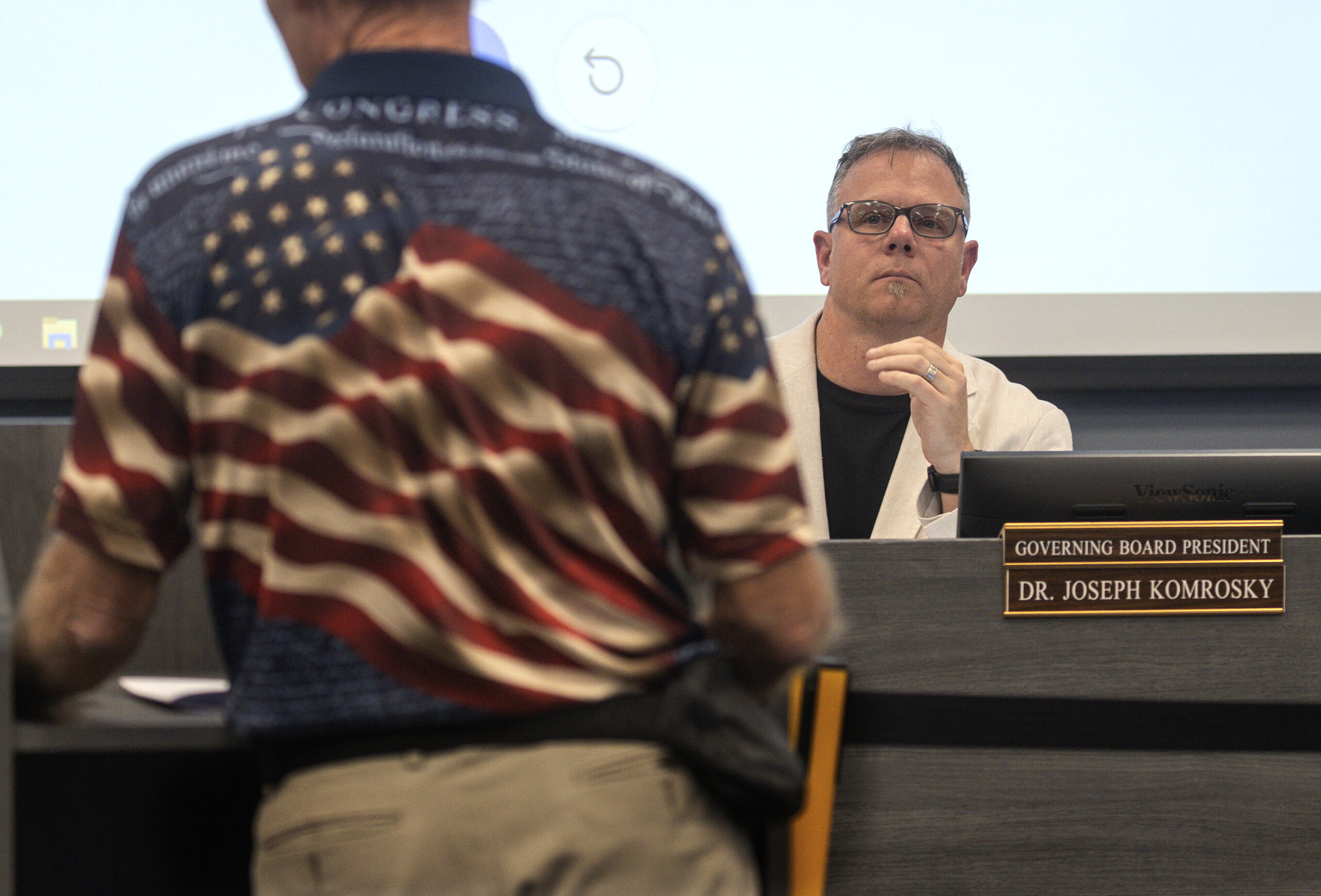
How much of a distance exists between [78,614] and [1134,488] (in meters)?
1.00

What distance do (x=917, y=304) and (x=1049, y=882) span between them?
1.15 m

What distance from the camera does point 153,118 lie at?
238 cm

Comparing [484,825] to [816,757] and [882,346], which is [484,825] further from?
[882,346]

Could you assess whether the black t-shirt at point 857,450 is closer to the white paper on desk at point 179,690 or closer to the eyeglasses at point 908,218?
the eyeglasses at point 908,218

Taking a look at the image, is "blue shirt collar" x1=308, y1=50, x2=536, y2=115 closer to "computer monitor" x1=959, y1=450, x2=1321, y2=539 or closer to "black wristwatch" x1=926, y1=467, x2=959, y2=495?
"computer monitor" x1=959, y1=450, x2=1321, y2=539

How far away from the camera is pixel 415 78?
2.29ft

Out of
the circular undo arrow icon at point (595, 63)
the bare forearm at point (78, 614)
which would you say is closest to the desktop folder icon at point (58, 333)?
the circular undo arrow icon at point (595, 63)

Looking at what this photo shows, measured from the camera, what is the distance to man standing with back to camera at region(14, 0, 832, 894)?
644 mm

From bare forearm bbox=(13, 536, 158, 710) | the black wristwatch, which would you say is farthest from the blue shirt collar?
the black wristwatch

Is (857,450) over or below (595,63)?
below

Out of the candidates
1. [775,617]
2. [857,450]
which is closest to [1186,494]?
[775,617]

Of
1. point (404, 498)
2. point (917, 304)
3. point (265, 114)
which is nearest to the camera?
point (404, 498)

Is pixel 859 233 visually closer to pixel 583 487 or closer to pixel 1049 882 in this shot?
pixel 1049 882

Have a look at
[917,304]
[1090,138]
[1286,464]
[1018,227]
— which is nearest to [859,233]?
[917,304]
